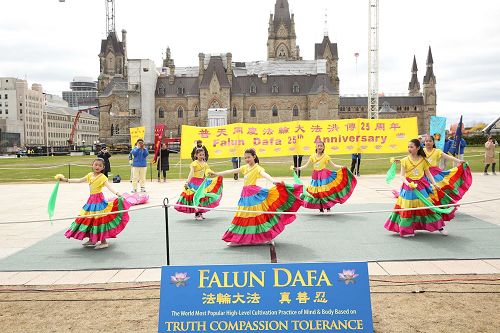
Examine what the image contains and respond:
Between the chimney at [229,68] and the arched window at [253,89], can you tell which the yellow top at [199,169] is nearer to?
the chimney at [229,68]

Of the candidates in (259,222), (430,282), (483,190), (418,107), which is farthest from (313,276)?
(418,107)

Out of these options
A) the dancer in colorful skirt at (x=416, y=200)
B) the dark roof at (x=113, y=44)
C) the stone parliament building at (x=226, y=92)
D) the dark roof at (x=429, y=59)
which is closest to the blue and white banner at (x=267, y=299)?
the dancer in colorful skirt at (x=416, y=200)

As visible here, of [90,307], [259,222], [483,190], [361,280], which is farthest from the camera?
[483,190]

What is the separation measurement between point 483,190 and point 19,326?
14112mm

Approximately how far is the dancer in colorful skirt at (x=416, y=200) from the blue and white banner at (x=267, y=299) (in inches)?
184

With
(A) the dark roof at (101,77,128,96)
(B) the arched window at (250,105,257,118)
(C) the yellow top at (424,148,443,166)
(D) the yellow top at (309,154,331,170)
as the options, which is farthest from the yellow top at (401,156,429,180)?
(A) the dark roof at (101,77,128,96)

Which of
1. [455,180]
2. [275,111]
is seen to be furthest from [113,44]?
[455,180]

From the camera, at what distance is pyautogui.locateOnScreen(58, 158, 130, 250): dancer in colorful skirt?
7949mm

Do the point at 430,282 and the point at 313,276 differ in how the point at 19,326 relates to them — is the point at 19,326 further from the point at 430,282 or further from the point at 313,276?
the point at 430,282

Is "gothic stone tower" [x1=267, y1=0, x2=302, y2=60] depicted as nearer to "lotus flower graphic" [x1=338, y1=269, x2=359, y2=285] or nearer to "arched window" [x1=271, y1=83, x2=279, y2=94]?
"arched window" [x1=271, y1=83, x2=279, y2=94]

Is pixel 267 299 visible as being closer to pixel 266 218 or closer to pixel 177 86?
pixel 266 218

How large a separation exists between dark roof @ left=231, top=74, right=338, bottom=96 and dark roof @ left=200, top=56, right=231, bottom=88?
2518 millimetres

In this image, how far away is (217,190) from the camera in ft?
33.7

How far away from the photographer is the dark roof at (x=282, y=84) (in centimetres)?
8231
